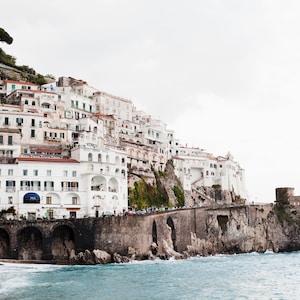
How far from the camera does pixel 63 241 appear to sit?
69312 millimetres

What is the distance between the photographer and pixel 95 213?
7494 cm

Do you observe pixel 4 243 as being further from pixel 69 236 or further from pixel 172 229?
pixel 172 229

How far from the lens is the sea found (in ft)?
145

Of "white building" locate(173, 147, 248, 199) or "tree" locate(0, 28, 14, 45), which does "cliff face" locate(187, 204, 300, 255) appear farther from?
"tree" locate(0, 28, 14, 45)

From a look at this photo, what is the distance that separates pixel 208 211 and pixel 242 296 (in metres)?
46.6

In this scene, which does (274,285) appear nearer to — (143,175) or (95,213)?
(95,213)

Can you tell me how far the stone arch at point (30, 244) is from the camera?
220 ft

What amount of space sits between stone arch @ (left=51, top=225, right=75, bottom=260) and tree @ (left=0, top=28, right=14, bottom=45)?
6615cm

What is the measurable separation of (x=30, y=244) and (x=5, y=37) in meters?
66.9

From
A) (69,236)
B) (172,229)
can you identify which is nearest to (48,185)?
(69,236)

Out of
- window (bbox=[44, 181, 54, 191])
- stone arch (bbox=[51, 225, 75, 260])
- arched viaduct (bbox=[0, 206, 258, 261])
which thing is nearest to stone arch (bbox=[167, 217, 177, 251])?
arched viaduct (bbox=[0, 206, 258, 261])

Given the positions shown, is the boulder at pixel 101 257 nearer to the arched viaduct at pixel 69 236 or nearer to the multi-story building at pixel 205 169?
the arched viaduct at pixel 69 236

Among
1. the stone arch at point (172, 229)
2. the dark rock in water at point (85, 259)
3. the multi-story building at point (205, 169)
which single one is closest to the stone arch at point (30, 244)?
the dark rock in water at point (85, 259)

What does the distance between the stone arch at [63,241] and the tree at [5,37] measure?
66154 millimetres
